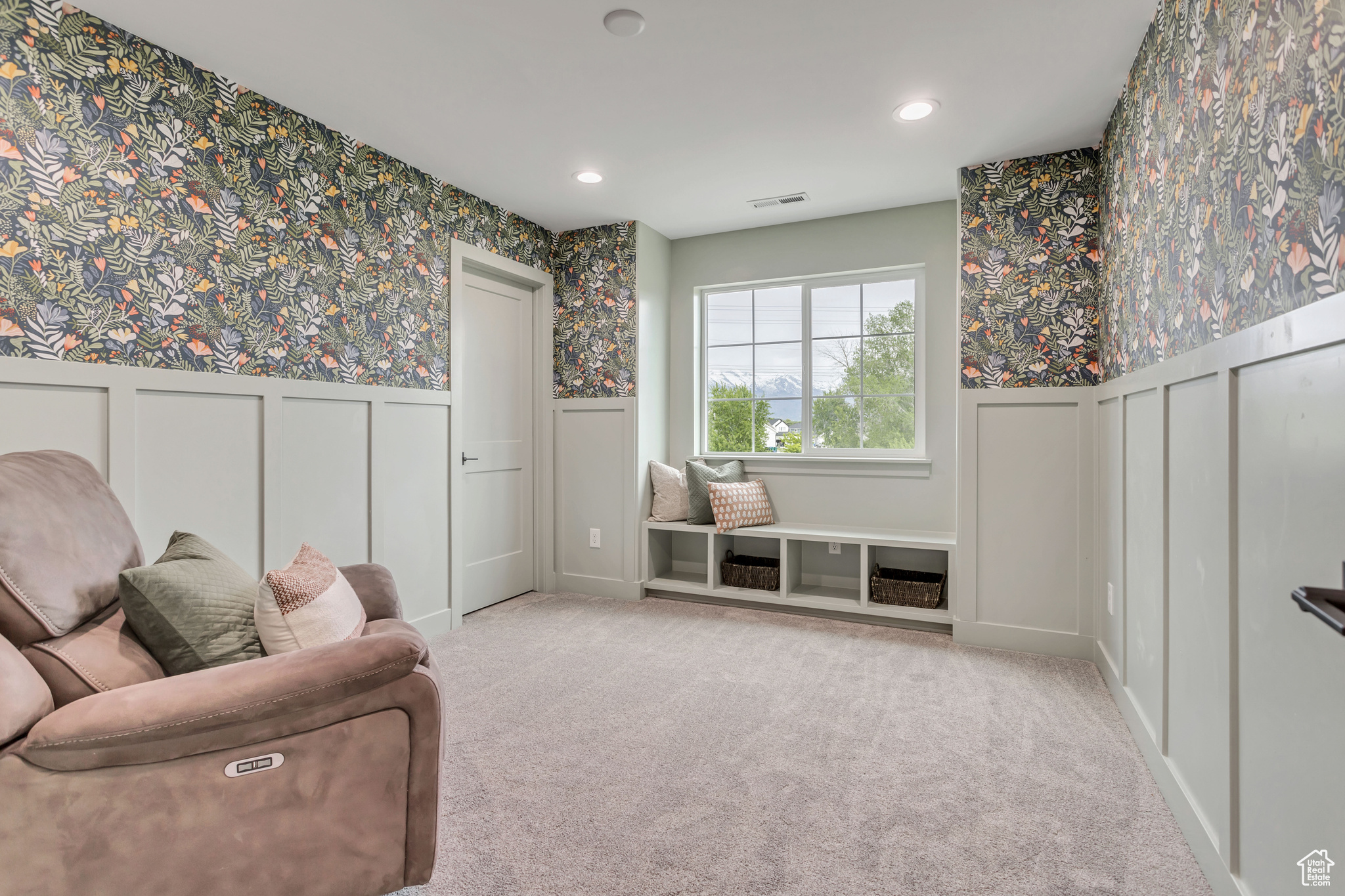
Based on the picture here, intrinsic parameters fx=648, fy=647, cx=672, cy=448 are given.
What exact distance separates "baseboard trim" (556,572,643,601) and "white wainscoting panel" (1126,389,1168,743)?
2.63 metres

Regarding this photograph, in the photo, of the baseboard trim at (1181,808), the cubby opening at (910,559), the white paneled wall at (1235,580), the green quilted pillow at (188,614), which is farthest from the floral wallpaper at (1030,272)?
the green quilted pillow at (188,614)

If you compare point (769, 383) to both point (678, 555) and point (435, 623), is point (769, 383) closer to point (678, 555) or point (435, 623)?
point (678, 555)

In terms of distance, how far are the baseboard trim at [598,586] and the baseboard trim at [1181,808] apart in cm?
258

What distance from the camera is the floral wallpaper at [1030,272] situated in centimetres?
303

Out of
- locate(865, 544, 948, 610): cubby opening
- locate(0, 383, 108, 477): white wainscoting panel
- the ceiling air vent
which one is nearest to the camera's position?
locate(0, 383, 108, 477): white wainscoting panel

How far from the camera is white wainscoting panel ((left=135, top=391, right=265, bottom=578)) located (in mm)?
2205

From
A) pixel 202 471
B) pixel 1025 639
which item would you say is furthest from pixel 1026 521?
pixel 202 471

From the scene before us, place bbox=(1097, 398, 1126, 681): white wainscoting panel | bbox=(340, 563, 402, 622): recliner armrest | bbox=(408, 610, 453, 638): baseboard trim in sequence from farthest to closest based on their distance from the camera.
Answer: bbox=(408, 610, 453, 638): baseboard trim → bbox=(1097, 398, 1126, 681): white wainscoting panel → bbox=(340, 563, 402, 622): recliner armrest

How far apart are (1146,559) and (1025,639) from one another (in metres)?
1.19

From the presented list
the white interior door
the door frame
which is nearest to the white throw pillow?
the door frame

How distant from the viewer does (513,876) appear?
1.56m

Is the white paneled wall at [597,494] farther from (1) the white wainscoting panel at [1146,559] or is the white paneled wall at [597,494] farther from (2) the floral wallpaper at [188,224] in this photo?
(1) the white wainscoting panel at [1146,559]

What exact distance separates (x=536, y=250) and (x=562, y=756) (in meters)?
3.18

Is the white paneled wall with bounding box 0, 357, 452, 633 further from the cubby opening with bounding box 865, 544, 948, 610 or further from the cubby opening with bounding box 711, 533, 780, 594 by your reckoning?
the cubby opening with bounding box 865, 544, 948, 610
